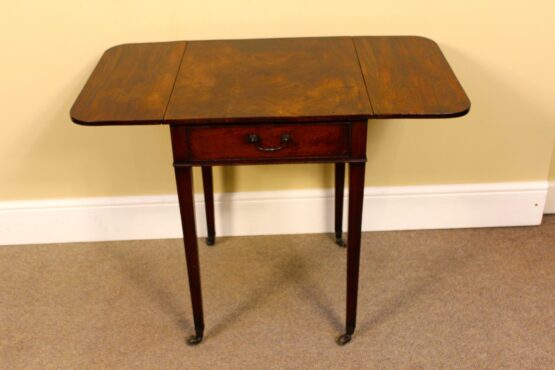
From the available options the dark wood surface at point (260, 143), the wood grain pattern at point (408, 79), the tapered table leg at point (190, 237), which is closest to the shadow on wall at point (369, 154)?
the wood grain pattern at point (408, 79)

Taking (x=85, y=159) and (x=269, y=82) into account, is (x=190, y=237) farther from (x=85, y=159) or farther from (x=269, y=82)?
(x=85, y=159)

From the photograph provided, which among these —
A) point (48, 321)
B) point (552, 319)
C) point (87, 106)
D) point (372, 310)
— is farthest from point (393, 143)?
point (48, 321)

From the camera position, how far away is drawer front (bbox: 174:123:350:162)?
69.7 inches

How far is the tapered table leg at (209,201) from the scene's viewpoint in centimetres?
245

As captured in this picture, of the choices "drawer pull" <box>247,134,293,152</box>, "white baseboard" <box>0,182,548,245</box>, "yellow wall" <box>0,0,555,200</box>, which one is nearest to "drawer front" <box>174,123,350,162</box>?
"drawer pull" <box>247,134,293,152</box>

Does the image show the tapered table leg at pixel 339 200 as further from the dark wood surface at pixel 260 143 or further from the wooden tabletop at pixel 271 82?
the dark wood surface at pixel 260 143

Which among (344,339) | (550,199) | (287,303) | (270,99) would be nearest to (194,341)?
(287,303)

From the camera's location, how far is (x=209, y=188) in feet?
8.18

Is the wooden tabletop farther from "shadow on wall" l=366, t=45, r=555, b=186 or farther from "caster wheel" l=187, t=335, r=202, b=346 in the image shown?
"caster wheel" l=187, t=335, r=202, b=346

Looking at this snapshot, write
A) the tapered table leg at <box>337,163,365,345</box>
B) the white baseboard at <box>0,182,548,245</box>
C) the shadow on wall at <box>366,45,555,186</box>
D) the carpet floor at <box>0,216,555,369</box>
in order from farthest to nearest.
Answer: the white baseboard at <box>0,182,548,245</box>, the shadow on wall at <box>366,45,555,186</box>, the carpet floor at <box>0,216,555,369</box>, the tapered table leg at <box>337,163,365,345</box>

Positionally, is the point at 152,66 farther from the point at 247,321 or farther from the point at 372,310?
the point at 372,310

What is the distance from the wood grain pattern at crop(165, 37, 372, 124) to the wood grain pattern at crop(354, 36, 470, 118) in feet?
0.13

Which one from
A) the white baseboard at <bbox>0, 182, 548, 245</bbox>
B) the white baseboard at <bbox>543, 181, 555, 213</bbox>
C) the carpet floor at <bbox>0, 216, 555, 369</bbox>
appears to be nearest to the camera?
the carpet floor at <bbox>0, 216, 555, 369</bbox>

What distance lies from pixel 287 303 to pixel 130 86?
91 cm
